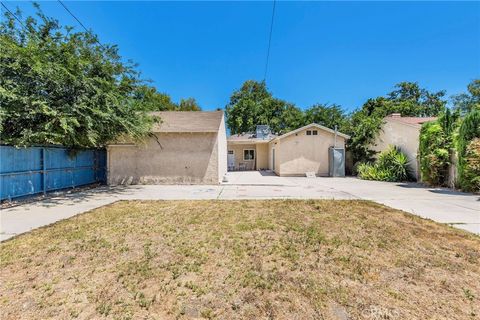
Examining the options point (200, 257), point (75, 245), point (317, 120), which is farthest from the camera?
point (317, 120)

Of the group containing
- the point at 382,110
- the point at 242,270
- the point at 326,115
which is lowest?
the point at 242,270

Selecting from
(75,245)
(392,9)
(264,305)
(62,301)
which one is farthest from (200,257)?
(392,9)

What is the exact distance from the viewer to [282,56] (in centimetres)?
1443

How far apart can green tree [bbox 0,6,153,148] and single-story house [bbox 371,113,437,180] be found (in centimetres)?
1522

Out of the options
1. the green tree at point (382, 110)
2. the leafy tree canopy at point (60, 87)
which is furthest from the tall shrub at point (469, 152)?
the leafy tree canopy at point (60, 87)

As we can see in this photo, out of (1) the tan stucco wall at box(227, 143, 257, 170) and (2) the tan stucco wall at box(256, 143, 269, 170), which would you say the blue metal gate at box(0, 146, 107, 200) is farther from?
(2) the tan stucco wall at box(256, 143, 269, 170)

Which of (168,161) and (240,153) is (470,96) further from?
(168,161)

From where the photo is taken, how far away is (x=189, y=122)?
13.6 metres

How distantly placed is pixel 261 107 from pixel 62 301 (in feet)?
97.6

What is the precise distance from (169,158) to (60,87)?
18.4 feet

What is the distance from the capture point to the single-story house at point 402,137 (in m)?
13.4

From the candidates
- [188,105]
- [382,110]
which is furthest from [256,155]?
[188,105]

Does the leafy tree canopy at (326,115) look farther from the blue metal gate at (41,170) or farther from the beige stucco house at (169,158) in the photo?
the blue metal gate at (41,170)

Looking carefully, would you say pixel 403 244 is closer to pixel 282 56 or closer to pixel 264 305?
pixel 264 305
